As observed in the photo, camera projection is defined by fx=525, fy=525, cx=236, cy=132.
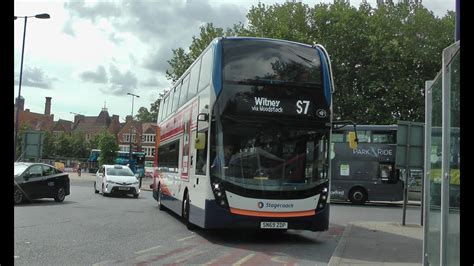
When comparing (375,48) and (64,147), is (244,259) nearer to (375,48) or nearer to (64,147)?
(375,48)

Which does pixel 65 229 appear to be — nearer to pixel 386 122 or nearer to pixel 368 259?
pixel 368 259

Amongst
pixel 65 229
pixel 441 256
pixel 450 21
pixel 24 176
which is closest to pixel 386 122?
pixel 450 21

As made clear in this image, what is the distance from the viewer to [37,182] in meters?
19.2

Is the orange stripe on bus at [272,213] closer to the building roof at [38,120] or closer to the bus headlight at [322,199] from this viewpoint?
the bus headlight at [322,199]

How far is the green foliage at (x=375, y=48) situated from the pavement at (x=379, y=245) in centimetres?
2238

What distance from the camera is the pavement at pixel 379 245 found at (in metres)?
8.90

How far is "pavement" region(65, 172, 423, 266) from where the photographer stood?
8898 millimetres

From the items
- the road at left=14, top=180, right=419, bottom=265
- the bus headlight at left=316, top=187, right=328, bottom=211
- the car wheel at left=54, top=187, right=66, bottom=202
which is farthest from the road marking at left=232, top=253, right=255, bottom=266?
the car wheel at left=54, top=187, right=66, bottom=202

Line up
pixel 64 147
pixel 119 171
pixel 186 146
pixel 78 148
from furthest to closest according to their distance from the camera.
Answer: pixel 78 148, pixel 64 147, pixel 119 171, pixel 186 146

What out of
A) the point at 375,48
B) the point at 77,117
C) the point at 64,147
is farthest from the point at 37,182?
the point at 77,117

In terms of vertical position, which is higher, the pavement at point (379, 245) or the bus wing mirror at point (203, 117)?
the bus wing mirror at point (203, 117)

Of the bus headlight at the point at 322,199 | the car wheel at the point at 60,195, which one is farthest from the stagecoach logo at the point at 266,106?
the car wheel at the point at 60,195

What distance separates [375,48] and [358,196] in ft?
49.2
